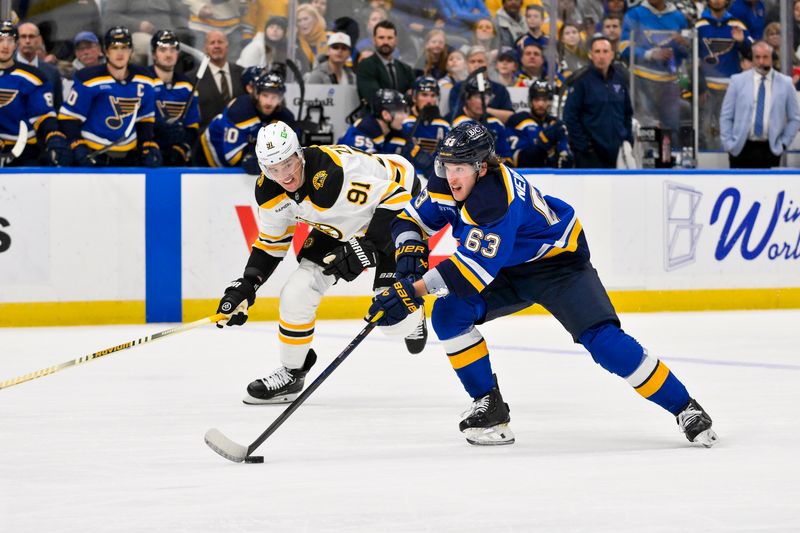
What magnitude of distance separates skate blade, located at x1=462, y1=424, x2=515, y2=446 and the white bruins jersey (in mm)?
1301

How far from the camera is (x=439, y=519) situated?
2840 mm

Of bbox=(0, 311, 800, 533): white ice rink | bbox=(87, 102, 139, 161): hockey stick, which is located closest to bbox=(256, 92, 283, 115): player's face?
bbox=(87, 102, 139, 161): hockey stick

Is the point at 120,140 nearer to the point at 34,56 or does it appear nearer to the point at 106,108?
the point at 106,108

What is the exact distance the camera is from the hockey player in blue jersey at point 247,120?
7.73 meters

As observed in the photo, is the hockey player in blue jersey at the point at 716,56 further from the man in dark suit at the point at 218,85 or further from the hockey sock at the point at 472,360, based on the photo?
the hockey sock at the point at 472,360

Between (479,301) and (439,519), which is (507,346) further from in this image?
(439,519)

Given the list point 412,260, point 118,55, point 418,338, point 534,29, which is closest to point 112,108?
point 118,55

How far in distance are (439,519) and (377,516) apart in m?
0.15

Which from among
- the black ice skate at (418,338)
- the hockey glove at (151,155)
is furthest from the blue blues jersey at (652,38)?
the black ice skate at (418,338)

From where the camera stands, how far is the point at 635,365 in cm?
382

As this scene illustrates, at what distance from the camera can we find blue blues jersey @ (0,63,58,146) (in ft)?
25.0

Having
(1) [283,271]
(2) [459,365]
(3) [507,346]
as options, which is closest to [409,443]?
(2) [459,365]

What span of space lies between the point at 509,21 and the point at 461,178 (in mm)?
5750

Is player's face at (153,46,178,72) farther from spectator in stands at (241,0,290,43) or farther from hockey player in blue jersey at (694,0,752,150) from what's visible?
hockey player in blue jersey at (694,0,752,150)
